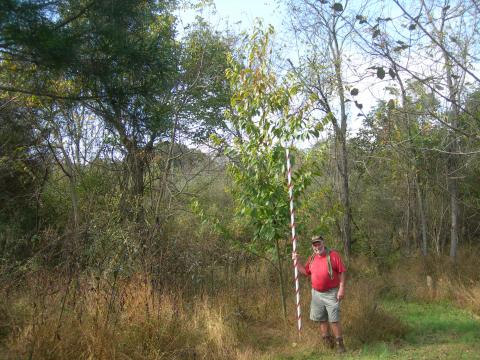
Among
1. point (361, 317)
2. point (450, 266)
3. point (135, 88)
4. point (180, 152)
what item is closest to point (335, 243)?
point (450, 266)

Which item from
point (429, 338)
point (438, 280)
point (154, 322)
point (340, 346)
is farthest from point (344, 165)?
point (154, 322)

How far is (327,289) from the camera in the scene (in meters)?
7.48

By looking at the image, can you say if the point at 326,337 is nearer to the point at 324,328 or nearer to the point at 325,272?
the point at 324,328

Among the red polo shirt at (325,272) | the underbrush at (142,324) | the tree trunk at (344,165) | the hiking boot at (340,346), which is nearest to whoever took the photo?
the underbrush at (142,324)

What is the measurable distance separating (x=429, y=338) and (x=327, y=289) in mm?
2625

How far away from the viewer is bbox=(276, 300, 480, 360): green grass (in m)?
7.11

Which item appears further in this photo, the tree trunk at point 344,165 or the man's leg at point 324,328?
the tree trunk at point 344,165

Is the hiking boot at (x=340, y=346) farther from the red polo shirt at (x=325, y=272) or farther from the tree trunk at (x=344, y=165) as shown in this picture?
the tree trunk at (x=344, y=165)

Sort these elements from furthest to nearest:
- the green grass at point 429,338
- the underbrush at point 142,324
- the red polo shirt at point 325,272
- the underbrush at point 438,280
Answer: the underbrush at point 438,280 < the red polo shirt at point 325,272 < the green grass at point 429,338 < the underbrush at point 142,324

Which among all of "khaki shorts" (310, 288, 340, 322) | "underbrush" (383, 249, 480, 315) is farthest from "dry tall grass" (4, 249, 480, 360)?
"underbrush" (383, 249, 480, 315)

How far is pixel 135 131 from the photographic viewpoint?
22.9 feet

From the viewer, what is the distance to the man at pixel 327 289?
7.33m

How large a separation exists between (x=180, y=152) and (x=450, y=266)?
8946 millimetres

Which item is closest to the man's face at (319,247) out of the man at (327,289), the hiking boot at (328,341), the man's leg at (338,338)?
the man at (327,289)
